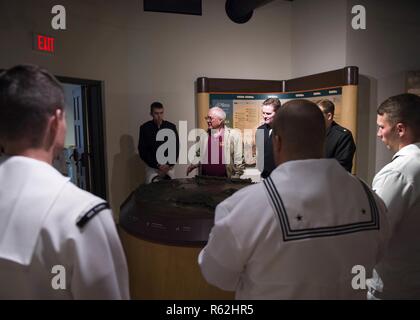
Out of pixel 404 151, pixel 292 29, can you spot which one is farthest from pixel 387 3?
pixel 404 151

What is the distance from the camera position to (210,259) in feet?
3.78

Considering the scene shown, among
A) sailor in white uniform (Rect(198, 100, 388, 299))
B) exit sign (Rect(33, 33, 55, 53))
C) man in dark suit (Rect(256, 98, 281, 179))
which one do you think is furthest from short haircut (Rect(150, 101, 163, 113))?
sailor in white uniform (Rect(198, 100, 388, 299))

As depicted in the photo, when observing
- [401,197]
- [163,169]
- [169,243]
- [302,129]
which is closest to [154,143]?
[163,169]

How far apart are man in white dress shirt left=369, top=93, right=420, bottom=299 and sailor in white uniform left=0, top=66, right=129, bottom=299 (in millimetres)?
1239

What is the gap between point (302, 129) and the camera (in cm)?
111

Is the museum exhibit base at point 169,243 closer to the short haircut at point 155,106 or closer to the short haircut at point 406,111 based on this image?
the short haircut at point 406,111

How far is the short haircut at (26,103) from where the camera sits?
929 millimetres

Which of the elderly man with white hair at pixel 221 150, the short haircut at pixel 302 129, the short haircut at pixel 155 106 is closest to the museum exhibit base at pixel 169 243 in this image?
the short haircut at pixel 302 129

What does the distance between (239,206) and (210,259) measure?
22 centimetres

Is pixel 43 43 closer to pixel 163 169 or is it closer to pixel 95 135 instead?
pixel 95 135

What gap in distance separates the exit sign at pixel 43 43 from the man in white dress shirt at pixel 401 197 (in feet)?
10.9

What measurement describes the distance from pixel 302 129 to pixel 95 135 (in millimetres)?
3756

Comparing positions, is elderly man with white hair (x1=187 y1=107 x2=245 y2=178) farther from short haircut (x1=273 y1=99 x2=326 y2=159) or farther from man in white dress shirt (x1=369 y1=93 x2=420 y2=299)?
short haircut (x1=273 y1=99 x2=326 y2=159)
